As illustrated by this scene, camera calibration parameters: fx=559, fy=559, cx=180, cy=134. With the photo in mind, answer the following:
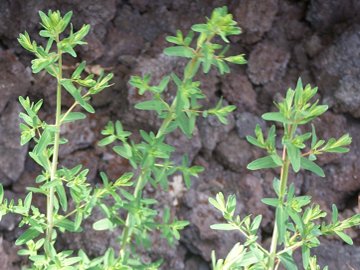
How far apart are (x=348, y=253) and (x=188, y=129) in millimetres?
985

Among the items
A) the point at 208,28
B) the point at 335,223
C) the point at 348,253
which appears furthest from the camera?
the point at 348,253

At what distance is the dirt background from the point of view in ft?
6.92

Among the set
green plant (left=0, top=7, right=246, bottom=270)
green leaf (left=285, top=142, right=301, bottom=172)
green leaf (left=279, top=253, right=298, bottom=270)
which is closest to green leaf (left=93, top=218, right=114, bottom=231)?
green plant (left=0, top=7, right=246, bottom=270)

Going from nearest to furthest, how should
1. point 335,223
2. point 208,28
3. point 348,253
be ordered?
point 208,28 < point 335,223 < point 348,253

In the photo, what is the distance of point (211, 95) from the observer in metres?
2.20

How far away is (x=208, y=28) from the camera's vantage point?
1329 millimetres

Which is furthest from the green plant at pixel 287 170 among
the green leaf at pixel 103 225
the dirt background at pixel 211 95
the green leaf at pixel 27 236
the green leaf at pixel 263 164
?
the dirt background at pixel 211 95

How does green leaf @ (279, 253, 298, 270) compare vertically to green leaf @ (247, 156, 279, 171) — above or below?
below

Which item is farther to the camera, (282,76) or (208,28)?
(282,76)

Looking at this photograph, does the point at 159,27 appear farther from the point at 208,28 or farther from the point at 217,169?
the point at 208,28

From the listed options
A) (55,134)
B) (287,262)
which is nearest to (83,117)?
(55,134)

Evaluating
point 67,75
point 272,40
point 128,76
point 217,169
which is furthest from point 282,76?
point 67,75

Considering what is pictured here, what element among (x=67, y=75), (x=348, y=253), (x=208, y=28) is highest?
(x=208, y=28)

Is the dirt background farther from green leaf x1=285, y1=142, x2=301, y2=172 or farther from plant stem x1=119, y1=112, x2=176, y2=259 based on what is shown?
green leaf x1=285, y1=142, x2=301, y2=172
